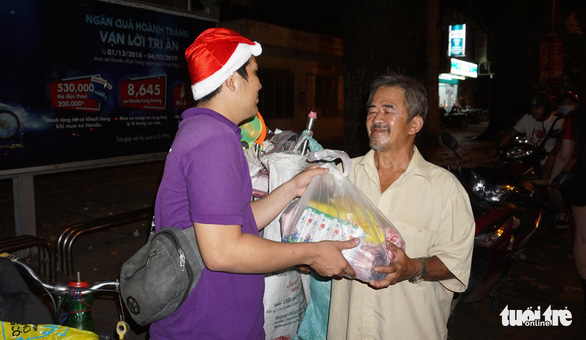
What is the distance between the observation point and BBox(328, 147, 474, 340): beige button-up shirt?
1.97m

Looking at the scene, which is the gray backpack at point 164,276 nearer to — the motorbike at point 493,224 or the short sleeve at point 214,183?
the short sleeve at point 214,183

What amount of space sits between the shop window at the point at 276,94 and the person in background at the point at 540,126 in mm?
12506

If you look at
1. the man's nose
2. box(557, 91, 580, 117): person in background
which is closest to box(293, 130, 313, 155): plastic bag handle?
the man's nose

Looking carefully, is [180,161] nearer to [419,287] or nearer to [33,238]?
[419,287]

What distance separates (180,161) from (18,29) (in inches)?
154

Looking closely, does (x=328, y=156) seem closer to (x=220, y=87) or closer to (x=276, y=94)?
(x=220, y=87)

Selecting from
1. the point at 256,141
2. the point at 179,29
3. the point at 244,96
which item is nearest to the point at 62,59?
the point at 179,29

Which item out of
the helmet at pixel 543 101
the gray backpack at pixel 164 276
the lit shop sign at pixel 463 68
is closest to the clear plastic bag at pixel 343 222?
the gray backpack at pixel 164 276

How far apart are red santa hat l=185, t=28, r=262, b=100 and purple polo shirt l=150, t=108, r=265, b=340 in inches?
4.5

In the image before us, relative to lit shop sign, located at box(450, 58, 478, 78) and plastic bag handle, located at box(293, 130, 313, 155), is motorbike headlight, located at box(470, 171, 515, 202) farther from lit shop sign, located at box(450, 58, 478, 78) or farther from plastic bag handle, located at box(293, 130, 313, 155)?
lit shop sign, located at box(450, 58, 478, 78)

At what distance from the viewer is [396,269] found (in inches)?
70.8

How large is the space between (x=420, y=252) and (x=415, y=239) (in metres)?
0.07

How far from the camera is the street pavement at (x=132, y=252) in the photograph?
3.97 m

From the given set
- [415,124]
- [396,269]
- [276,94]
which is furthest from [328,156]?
[276,94]
